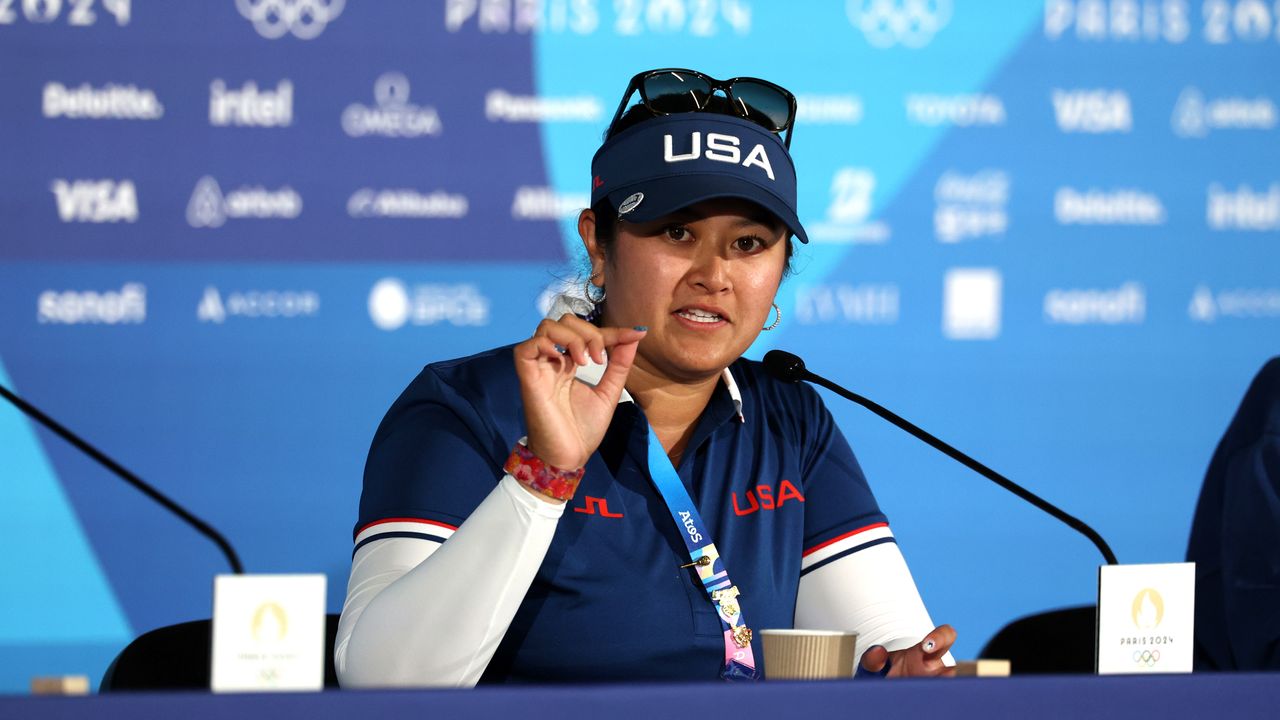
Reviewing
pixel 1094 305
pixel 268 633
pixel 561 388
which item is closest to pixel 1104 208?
pixel 1094 305

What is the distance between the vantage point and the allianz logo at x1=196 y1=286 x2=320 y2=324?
9.86 ft

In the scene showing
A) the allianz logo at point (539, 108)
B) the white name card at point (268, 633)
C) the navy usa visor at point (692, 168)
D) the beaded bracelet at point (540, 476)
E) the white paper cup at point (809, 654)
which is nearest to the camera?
the white name card at point (268, 633)

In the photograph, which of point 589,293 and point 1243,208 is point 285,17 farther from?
point 1243,208

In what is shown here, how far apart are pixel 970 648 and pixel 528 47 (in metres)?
1.71

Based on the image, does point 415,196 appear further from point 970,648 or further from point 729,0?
point 970,648

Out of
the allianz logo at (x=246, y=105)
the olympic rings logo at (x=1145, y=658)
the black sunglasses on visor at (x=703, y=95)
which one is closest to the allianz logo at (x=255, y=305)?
the allianz logo at (x=246, y=105)

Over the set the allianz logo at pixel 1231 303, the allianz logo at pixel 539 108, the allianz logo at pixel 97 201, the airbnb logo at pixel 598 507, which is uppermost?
the allianz logo at pixel 539 108

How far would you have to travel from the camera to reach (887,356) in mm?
3146

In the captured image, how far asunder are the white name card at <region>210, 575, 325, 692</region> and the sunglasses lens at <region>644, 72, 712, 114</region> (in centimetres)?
82

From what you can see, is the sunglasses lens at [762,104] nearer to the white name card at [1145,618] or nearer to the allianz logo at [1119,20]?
the white name card at [1145,618]

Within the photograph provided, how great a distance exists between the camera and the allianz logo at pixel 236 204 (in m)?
3.00

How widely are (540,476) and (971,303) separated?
206 cm

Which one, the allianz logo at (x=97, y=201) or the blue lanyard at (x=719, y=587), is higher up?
the allianz logo at (x=97, y=201)

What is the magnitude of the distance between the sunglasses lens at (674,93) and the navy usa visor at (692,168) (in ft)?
0.18
